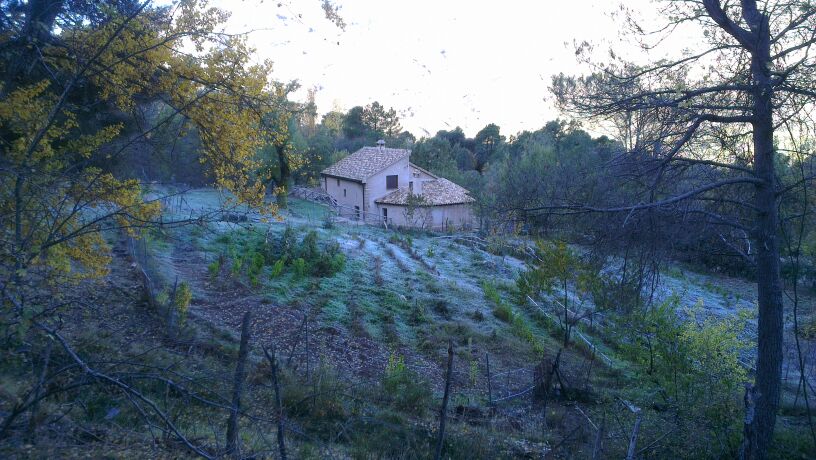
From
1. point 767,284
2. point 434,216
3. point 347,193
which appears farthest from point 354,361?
point 347,193

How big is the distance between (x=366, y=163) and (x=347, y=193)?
9.08 ft

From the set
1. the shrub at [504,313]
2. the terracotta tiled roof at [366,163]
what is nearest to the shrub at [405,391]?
the shrub at [504,313]

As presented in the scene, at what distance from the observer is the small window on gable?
112 feet

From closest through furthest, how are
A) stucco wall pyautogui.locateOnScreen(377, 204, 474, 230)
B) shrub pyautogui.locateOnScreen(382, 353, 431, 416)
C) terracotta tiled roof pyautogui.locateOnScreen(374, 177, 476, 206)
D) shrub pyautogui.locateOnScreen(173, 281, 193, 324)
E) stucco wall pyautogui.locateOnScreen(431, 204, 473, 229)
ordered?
shrub pyautogui.locateOnScreen(382, 353, 431, 416), shrub pyautogui.locateOnScreen(173, 281, 193, 324), stucco wall pyautogui.locateOnScreen(377, 204, 474, 230), stucco wall pyautogui.locateOnScreen(431, 204, 473, 229), terracotta tiled roof pyautogui.locateOnScreen(374, 177, 476, 206)

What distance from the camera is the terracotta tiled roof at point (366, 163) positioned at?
3341 centimetres

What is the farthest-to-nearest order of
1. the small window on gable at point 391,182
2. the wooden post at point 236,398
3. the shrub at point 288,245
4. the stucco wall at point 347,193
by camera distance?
the stucco wall at point 347,193 < the small window on gable at point 391,182 < the shrub at point 288,245 < the wooden post at point 236,398

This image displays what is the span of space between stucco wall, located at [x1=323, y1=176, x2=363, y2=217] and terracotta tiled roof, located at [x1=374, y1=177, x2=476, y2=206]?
162 cm

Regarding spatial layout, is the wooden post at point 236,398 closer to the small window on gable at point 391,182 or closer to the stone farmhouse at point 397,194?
the stone farmhouse at point 397,194

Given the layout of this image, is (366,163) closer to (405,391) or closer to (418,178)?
(418,178)

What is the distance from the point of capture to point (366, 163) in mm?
34750

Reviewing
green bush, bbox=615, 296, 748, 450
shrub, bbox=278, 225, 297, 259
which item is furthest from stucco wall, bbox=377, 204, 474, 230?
green bush, bbox=615, 296, 748, 450

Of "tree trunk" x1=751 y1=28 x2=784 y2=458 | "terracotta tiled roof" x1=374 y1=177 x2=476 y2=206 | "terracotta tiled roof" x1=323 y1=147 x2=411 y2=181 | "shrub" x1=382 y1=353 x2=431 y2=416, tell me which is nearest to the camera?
"tree trunk" x1=751 y1=28 x2=784 y2=458

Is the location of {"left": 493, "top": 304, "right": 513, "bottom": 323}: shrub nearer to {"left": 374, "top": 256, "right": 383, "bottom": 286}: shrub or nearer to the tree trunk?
{"left": 374, "top": 256, "right": 383, "bottom": 286}: shrub

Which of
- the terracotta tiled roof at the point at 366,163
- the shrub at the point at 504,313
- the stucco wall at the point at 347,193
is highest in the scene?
the terracotta tiled roof at the point at 366,163
